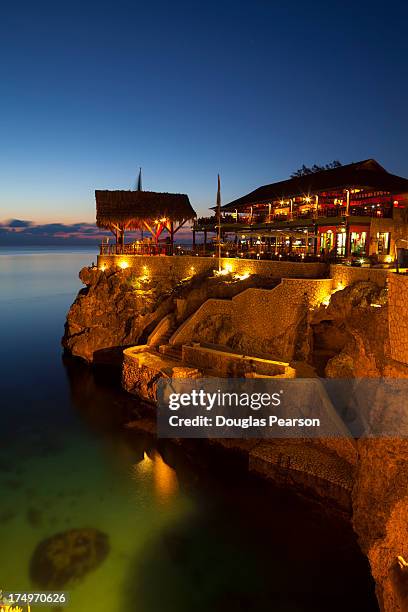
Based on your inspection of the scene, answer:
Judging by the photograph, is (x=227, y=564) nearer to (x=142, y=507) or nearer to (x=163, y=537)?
(x=163, y=537)

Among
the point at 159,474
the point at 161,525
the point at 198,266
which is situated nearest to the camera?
the point at 161,525

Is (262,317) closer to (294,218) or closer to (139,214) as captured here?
(294,218)

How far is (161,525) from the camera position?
36.8 ft

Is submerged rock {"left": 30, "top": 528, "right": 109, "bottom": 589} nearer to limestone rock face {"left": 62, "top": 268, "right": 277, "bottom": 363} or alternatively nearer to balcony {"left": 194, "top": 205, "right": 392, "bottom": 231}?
limestone rock face {"left": 62, "top": 268, "right": 277, "bottom": 363}

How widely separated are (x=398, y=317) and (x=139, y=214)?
23.5 m

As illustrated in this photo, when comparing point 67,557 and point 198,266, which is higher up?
point 198,266

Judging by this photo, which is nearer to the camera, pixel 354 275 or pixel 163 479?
pixel 163 479

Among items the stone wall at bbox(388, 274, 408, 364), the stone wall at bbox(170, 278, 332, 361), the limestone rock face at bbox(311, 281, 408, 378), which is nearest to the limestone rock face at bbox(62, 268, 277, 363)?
the stone wall at bbox(170, 278, 332, 361)

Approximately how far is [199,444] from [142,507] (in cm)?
360

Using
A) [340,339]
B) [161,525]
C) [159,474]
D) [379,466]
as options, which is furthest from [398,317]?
[159,474]

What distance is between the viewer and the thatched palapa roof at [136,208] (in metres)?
29.4

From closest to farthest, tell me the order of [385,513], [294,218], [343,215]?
[385,513]
[343,215]
[294,218]

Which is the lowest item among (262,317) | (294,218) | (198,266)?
(262,317)

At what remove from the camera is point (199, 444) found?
15.0 metres
